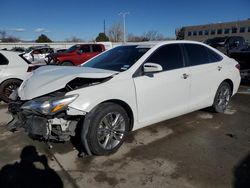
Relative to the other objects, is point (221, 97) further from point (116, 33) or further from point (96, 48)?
point (116, 33)

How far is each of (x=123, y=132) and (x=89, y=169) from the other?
0.75 metres

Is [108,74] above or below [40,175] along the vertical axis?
above

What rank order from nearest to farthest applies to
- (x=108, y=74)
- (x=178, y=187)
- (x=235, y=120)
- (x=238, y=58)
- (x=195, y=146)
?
(x=178, y=187)
(x=108, y=74)
(x=195, y=146)
(x=235, y=120)
(x=238, y=58)

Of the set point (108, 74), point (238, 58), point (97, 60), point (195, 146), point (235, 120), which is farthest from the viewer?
point (238, 58)

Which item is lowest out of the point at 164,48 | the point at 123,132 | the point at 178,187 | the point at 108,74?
the point at 178,187

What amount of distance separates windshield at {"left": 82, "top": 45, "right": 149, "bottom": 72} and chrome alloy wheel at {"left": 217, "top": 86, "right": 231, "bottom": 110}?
2161mm

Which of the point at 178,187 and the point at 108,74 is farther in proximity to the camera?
the point at 108,74

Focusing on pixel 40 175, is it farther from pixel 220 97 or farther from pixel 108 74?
pixel 220 97

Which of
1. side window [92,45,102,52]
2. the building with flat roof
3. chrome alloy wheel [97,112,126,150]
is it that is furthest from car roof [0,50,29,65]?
the building with flat roof

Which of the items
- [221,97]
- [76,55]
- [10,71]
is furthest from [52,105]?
[76,55]

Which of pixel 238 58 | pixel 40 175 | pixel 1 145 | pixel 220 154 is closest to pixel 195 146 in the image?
pixel 220 154

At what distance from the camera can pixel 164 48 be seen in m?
4.14

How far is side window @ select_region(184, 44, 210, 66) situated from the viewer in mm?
4453

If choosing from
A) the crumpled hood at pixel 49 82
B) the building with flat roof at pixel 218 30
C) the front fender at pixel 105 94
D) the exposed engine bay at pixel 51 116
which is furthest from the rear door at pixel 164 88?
the building with flat roof at pixel 218 30
